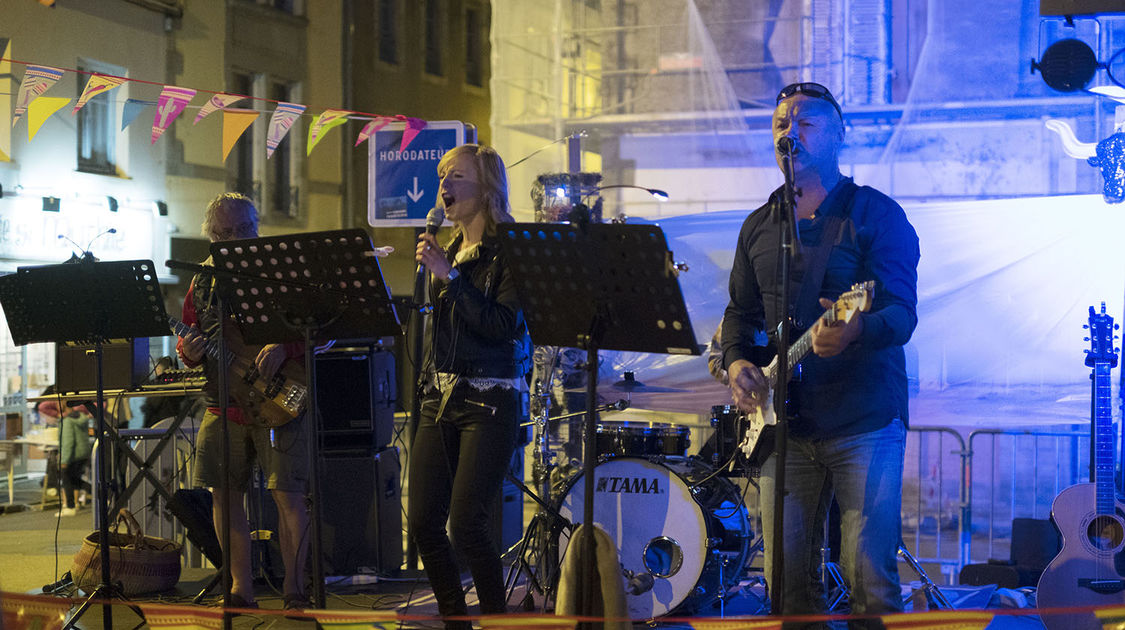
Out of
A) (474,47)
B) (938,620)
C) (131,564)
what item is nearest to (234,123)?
(131,564)

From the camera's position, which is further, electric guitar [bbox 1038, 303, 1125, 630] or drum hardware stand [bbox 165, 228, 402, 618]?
electric guitar [bbox 1038, 303, 1125, 630]

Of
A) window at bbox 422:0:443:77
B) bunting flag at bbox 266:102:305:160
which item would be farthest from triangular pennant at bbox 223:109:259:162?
window at bbox 422:0:443:77

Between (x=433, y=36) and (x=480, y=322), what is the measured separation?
56.2 ft

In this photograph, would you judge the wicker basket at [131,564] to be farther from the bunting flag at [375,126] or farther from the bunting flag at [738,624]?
the bunting flag at [738,624]

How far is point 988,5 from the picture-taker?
8.02 m

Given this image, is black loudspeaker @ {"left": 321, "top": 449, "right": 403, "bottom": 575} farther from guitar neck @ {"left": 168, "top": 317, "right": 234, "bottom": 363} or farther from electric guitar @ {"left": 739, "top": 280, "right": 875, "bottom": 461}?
electric guitar @ {"left": 739, "top": 280, "right": 875, "bottom": 461}

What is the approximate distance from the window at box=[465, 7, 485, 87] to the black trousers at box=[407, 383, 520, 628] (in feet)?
57.8

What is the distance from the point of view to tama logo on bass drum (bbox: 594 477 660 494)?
516cm

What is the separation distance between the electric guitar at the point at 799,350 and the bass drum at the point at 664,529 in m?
1.64

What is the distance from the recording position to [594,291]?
3.17 metres

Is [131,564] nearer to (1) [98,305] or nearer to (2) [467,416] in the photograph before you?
(1) [98,305]

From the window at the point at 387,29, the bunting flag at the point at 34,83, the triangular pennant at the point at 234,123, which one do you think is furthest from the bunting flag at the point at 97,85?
the window at the point at 387,29

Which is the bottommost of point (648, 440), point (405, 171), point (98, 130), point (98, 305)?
point (648, 440)

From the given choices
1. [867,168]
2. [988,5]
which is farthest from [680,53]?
[988,5]
